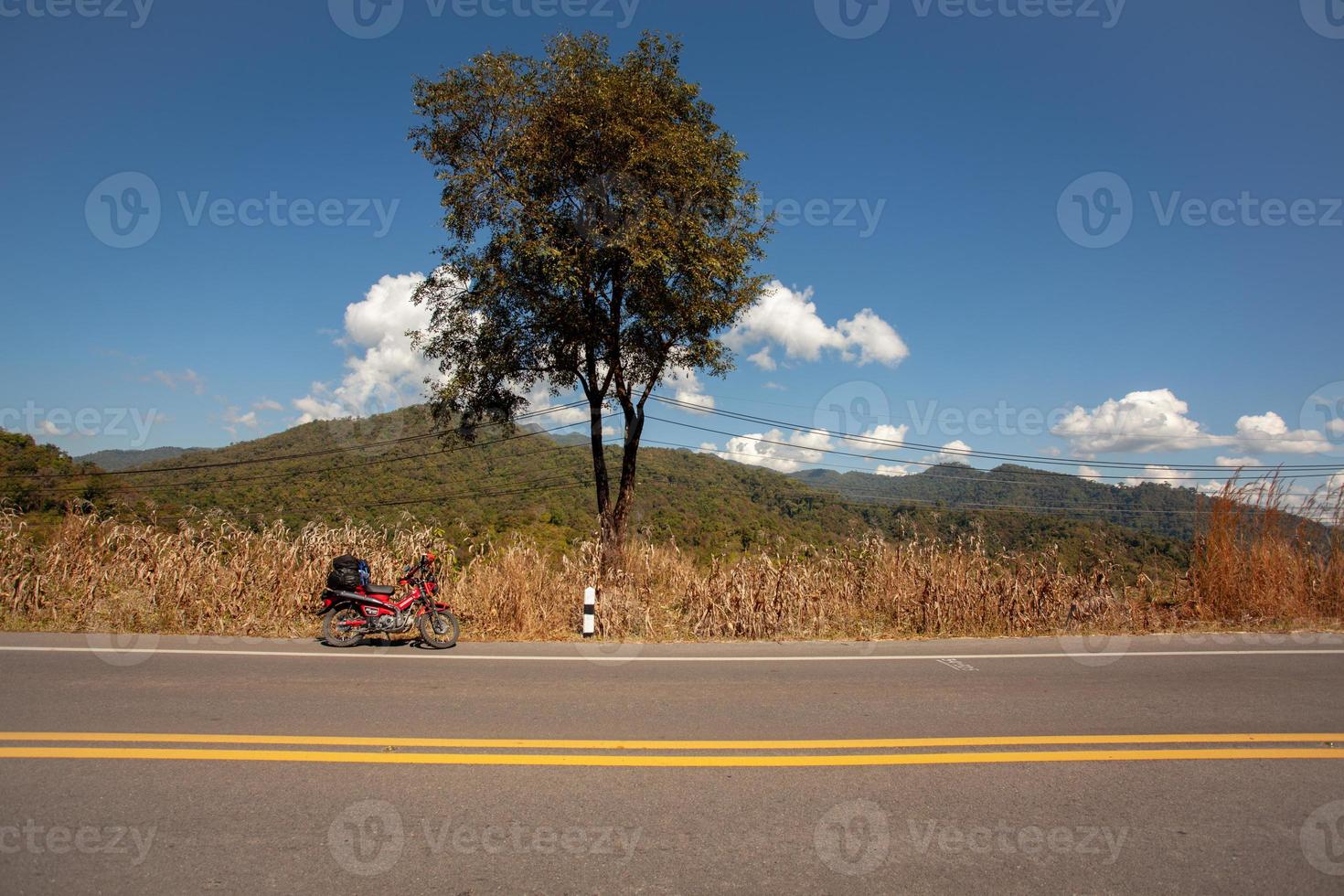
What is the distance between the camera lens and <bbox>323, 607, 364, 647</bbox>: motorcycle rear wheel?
316 inches

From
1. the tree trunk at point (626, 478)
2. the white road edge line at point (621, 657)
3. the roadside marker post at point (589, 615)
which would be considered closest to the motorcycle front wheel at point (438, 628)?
the white road edge line at point (621, 657)

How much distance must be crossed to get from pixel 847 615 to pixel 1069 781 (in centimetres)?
555

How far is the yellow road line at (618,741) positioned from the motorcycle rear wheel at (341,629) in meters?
3.23

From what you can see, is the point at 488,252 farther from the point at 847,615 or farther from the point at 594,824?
the point at 594,824

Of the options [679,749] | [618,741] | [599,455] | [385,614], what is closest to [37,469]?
[599,455]

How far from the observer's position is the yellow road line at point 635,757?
14.4 feet

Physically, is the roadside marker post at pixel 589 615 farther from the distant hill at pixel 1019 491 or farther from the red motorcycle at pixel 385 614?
the distant hill at pixel 1019 491

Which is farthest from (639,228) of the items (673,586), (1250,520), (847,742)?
(1250,520)

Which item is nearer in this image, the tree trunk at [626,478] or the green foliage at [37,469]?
the tree trunk at [626,478]

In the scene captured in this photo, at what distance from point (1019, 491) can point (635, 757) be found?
228 ft

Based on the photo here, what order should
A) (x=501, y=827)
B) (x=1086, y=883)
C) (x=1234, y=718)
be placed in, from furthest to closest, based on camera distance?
(x=1234, y=718) < (x=501, y=827) < (x=1086, y=883)

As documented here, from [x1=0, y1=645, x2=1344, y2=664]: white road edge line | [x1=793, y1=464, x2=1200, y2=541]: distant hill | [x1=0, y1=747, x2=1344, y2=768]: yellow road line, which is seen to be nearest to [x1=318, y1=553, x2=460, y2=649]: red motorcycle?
[x1=0, y1=645, x2=1344, y2=664]: white road edge line

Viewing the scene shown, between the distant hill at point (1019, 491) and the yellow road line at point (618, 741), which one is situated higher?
the distant hill at point (1019, 491)

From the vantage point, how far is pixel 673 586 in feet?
38.7
